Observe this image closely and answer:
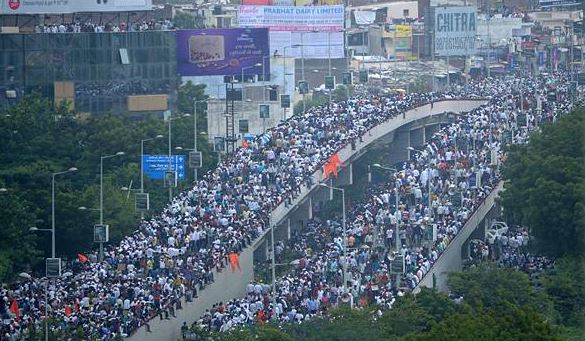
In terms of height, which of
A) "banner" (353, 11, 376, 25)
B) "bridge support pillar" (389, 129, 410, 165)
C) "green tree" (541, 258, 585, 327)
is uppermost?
"banner" (353, 11, 376, 25)

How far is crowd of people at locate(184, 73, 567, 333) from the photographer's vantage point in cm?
5175

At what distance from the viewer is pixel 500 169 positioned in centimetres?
6600

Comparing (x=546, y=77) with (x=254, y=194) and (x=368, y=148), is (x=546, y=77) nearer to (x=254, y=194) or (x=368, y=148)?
(x=368, y=148)

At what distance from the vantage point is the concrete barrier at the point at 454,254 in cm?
5528

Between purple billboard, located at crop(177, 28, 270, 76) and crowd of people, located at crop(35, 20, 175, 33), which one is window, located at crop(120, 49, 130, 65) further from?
purple billboard, located at crop(177, 28, 270, 76)

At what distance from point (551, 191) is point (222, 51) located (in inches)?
1231

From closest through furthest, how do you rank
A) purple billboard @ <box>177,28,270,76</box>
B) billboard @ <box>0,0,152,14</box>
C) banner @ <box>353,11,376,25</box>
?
1. billboard @ <box>0,0,152,14</box>
2. purple billboard @ <box>177,28,270,76</box>
3. banner @ <box>353,11,376,25</box>

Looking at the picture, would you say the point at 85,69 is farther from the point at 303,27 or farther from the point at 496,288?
the point at 496,288

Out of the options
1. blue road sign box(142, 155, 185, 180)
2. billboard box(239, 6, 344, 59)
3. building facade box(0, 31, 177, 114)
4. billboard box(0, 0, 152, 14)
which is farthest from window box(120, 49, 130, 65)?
billboard box(239, 6, 344, 59)

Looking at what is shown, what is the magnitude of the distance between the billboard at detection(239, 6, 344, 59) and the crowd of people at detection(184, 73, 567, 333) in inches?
1030

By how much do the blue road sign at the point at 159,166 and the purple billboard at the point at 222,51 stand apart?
16953 millimetres

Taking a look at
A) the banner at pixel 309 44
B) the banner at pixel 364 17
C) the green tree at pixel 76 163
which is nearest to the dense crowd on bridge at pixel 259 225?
the green tree at pixel 76 163

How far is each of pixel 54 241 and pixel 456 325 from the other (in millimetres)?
16829

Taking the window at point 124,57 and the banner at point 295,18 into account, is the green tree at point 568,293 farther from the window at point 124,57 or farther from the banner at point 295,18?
the banner at point 295,18
